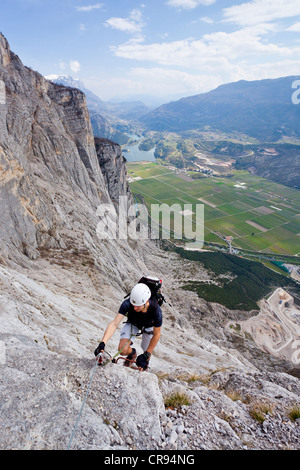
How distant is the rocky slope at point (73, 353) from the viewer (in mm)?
6105

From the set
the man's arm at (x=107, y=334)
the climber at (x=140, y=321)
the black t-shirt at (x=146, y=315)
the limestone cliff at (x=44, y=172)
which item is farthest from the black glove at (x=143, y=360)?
the limestone cliff at (x=44, y=172)

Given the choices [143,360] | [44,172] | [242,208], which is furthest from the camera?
[242,208]

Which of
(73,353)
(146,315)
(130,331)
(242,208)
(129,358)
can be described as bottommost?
(242,208)

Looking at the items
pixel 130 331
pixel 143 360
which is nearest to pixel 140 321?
pixel 130 331

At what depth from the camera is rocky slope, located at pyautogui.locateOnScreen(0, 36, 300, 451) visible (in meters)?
6.11

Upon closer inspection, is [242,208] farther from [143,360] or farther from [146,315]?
[143,360]

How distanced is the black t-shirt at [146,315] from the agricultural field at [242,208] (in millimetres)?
103327

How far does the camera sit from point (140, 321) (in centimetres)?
834

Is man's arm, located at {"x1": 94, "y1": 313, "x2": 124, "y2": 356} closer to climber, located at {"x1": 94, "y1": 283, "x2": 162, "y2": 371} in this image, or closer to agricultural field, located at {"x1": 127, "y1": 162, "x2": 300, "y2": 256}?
climber, located at {"x1": 94, "y1": 283, "x2": 162, "y2": 371}

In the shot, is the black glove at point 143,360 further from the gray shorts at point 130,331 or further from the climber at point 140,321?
the gray shorts at point 130,331

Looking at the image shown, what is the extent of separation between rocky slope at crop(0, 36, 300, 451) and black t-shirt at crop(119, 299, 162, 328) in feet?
5.17

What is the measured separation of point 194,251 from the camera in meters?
92.9

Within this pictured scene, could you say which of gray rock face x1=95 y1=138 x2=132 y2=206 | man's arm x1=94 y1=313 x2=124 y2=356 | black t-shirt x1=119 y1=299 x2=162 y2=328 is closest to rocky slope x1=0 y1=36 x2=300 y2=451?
man's arm x1=94 y1=313 x2=124 y2=356

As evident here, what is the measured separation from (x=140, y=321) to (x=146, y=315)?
1.15 ft
